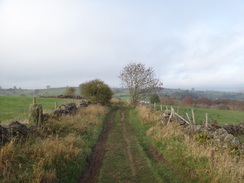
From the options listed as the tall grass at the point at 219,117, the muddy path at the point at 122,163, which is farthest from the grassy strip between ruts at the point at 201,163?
the tall grass at the point at 219,117

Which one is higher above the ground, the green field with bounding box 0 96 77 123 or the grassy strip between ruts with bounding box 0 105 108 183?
the green field with bounding box 0 96 77 123

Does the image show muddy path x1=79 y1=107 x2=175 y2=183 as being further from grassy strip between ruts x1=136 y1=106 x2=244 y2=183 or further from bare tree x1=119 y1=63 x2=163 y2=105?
bare tree x1=119 y1=63 x2=163 y2=105

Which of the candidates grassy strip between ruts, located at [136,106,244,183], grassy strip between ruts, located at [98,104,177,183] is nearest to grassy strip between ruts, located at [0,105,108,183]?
grassy strip between ruts, located at [98,104,177,183]

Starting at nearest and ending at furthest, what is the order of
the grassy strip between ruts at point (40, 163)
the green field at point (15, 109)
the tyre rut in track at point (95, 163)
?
the grassy strip between ruts at point (40, 163), the tyre rut in track at point (95, 163), the green field at point (15, 109)

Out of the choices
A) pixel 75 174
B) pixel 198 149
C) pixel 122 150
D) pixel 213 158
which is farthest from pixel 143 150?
pixel 75 174

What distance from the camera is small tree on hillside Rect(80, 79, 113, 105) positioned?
32531mm

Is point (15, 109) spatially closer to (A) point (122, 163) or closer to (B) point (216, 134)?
(A) point (122, 163)

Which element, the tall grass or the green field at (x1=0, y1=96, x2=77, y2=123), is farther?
the tall grass

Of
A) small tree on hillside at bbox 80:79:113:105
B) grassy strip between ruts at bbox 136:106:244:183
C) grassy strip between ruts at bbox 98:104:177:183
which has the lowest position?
grassy strip between ruts at bbox 98:104:177:183

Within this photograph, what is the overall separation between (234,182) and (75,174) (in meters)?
5.57

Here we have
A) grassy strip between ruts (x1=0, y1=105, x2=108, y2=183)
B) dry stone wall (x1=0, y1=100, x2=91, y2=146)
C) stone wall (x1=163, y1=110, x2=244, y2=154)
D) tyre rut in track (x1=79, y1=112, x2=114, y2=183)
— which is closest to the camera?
grassy strip between ruts (x1=0, y1=105, x2=108, y2=183)

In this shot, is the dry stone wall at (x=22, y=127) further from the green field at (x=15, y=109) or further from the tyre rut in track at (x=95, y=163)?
the green field at (x=15, y=109)

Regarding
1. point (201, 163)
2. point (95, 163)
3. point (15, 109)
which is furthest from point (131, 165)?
point (15, 109)

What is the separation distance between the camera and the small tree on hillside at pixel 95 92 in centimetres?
3253
